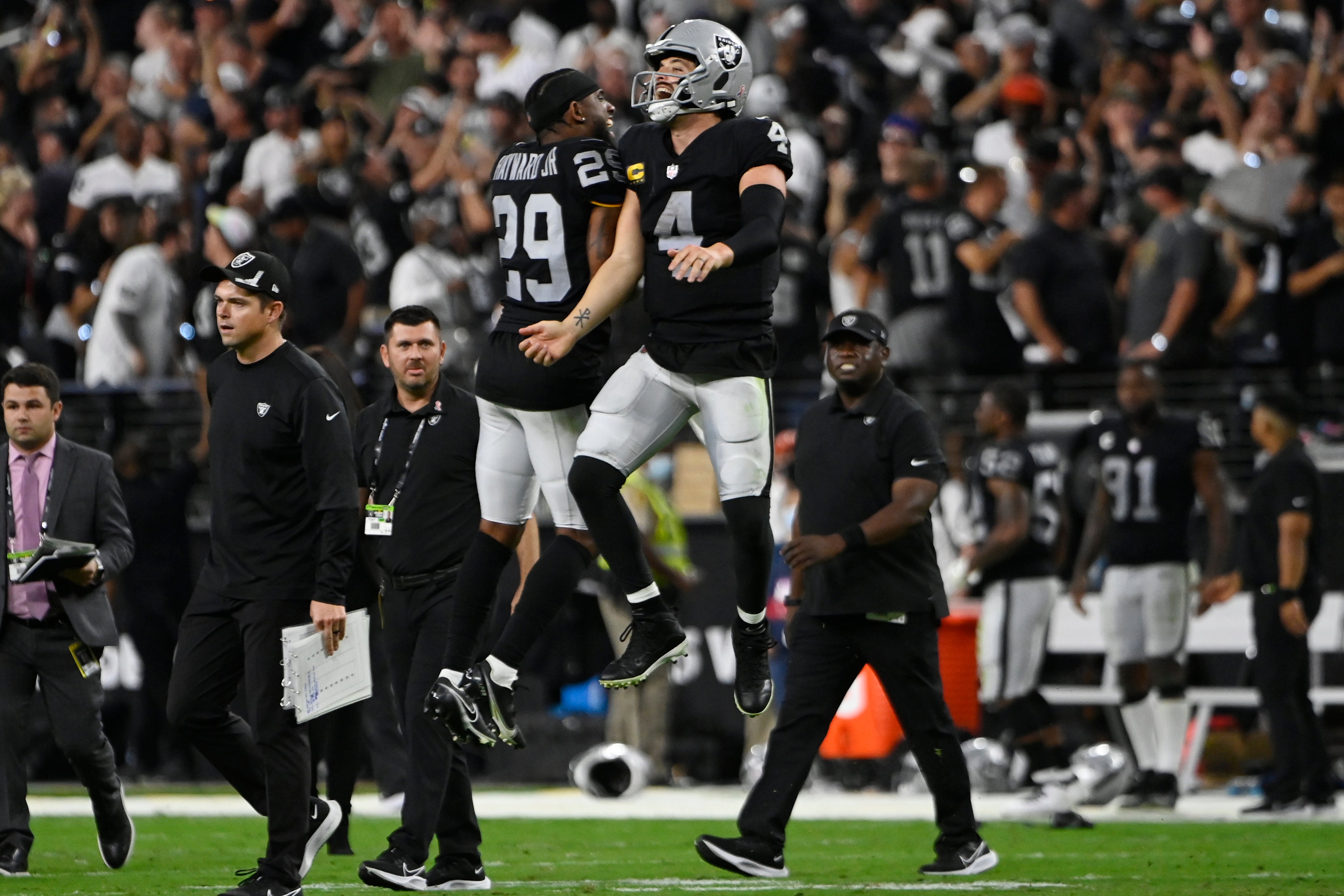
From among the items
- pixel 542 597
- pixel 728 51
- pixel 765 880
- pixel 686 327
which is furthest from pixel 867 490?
pixel 728 51

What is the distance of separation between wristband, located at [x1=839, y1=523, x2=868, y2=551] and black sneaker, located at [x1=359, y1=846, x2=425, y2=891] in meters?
2.31

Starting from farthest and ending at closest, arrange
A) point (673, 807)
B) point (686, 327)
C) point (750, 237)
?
point (673, 807)
point (686, 327)
point (750, 237)

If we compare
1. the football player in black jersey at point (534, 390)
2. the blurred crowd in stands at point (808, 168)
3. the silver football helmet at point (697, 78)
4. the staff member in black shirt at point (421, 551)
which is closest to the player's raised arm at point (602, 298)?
the football player in black jersey at point (534, 390)

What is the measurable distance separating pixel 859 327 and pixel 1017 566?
403 centimetres

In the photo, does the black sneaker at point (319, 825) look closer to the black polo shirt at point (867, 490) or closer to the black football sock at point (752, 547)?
the black football sock at point (752, 547)

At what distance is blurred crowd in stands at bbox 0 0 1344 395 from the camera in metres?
13.9

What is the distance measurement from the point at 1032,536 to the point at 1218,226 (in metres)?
2.69

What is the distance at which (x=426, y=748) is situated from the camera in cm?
815

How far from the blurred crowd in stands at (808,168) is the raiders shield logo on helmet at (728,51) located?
695cm

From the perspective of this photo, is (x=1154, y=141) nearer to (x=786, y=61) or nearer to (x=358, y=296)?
(x=786, y=61)

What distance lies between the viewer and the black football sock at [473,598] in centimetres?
782

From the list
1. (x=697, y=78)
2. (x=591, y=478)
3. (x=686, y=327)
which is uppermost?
(x=697, y=78)

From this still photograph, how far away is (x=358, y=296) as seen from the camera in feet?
49.5

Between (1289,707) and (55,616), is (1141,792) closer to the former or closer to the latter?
(1289,707)
